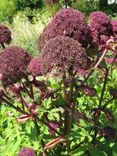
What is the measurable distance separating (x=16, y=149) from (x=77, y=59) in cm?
142

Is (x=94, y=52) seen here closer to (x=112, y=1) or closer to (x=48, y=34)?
(x=48, y=34)

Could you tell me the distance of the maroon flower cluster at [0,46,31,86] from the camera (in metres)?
2.41

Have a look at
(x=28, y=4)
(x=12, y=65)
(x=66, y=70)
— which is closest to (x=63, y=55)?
(x=66, y=70)

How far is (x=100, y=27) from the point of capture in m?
2.60

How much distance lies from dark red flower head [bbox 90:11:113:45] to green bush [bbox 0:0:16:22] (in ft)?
39.8

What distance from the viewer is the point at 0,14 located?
48.8 ft

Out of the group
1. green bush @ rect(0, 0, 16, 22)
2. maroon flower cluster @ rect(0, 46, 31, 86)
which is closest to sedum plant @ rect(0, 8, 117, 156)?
maroon flower cluster @ rect(0, 46, 31, 86)

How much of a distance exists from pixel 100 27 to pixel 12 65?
55 cm

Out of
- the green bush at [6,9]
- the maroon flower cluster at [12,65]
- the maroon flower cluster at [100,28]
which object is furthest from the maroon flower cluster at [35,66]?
the green bush at [6,9]

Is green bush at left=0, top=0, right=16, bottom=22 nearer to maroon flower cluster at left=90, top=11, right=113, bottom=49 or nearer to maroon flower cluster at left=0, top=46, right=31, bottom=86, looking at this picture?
maroon flower cluster at left=90, top=11, right=113, bottom=49

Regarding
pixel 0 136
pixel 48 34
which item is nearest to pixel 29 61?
pixel 48 34

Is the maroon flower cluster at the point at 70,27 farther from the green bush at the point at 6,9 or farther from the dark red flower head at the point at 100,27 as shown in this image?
the green bush at the point at 6,9

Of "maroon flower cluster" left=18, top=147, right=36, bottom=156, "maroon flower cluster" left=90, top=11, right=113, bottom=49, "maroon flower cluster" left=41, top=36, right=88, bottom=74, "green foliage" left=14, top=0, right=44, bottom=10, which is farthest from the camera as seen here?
"green foliage" left=14, top=0, right=44, bottom=10

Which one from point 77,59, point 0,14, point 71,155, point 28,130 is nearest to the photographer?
point 77,59
